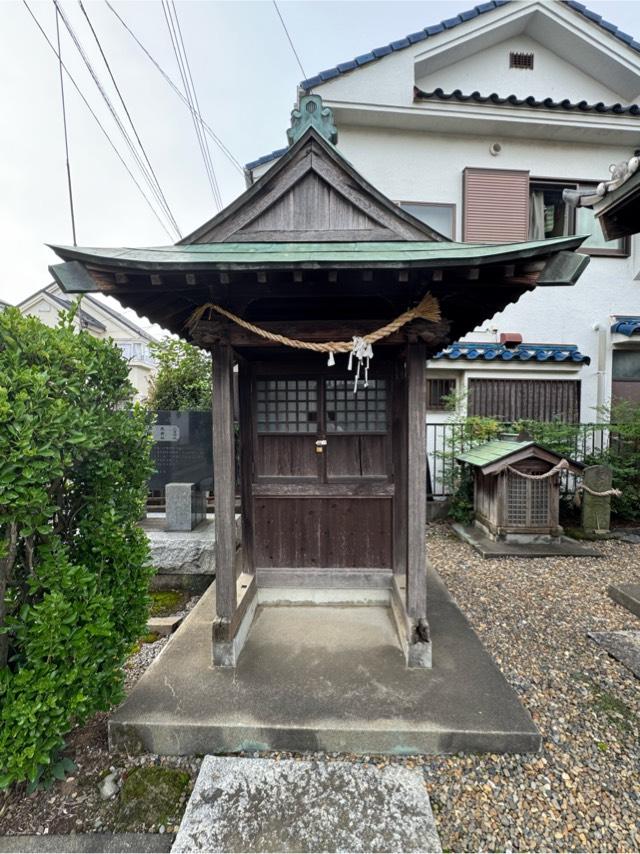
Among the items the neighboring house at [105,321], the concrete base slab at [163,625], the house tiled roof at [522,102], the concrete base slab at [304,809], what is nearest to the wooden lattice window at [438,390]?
the house tiled roof at [522,102]

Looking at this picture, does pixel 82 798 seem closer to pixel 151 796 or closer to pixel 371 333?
pixel 151 796

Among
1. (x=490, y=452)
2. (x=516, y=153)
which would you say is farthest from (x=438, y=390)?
(x=516, y=153)

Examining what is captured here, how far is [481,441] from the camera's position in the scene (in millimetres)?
7164

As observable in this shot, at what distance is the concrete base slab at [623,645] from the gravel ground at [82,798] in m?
3.37

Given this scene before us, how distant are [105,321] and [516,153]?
20475 mm

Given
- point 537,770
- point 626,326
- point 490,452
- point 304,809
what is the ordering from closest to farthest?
point 304,809, point 537,770, point 490,452, point 626,326

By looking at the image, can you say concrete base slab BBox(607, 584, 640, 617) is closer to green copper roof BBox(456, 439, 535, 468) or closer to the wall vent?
green copper roof BBox(456, 439, 535, 468)

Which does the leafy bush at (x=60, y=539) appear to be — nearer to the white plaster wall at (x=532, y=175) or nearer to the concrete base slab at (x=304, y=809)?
the concrete base slab at (x=304, y=809)

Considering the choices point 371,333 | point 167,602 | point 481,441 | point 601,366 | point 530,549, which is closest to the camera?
point 371,333

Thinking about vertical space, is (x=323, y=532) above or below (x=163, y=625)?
above

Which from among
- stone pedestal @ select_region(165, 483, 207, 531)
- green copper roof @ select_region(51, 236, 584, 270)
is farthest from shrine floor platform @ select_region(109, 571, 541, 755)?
green copper roof @ select_region(51, 236, 584, 270)

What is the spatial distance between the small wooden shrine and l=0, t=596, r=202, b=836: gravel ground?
0.76 meters

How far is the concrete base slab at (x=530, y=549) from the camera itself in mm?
5586

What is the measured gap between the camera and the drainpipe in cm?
791
